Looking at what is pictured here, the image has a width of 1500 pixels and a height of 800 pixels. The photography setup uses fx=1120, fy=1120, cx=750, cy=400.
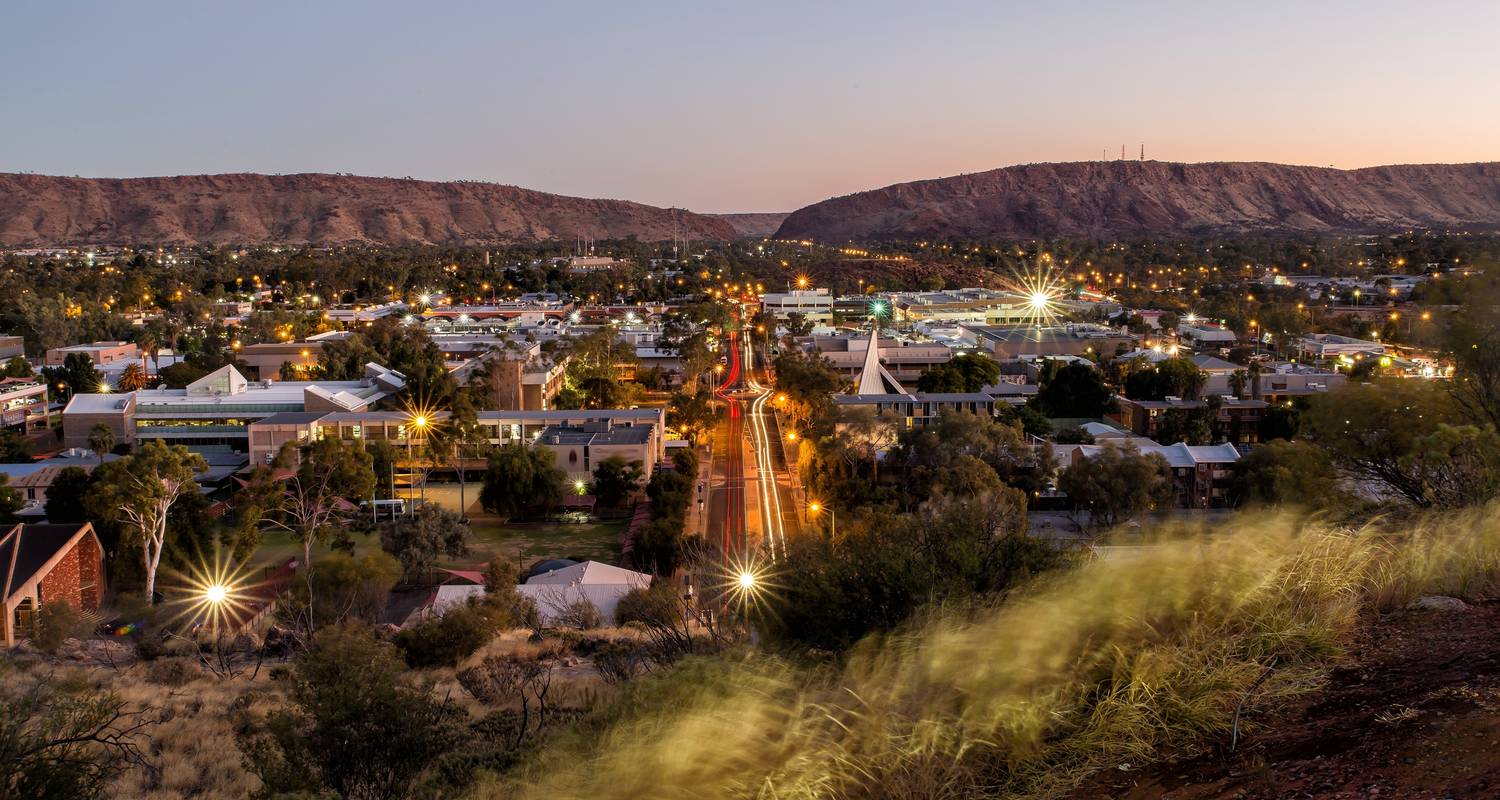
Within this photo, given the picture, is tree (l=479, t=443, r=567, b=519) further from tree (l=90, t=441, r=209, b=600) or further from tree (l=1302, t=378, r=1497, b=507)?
tree (l=1302, t=378, r=1497, b=507)

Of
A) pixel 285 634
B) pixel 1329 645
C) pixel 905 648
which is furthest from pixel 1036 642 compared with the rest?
pixel 285 634

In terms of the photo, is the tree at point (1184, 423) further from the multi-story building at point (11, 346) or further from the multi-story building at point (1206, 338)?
the multi-story building at point (11, 346)

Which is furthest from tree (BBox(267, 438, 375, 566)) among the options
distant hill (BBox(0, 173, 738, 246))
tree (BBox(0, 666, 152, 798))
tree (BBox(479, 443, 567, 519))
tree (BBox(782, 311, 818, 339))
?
distant hill (BBox(0, 173, 738, 246))

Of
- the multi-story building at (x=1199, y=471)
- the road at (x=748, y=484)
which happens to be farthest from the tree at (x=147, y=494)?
the multi-story building at (x=1199, y=471)

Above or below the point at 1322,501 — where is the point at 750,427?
below

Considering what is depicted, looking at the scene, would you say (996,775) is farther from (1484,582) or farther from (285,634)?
(285,634)

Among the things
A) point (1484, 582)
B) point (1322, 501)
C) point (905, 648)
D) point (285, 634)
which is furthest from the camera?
point (285, 634)
